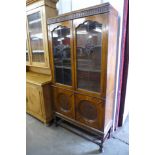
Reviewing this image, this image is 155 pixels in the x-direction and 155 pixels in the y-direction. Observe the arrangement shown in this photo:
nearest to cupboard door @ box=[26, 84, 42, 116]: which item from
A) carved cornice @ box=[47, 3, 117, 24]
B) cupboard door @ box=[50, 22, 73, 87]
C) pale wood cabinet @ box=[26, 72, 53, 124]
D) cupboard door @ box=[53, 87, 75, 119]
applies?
pale wood cabinet @ box=[26, 72, 53, 124]

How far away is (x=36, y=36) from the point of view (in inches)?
94.0

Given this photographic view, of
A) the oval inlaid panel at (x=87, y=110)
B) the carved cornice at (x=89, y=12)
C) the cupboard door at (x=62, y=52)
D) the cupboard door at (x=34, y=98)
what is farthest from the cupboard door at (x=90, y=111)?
the carved cornice at (x=89, y=12)

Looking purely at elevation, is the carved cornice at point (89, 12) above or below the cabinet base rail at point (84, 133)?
above

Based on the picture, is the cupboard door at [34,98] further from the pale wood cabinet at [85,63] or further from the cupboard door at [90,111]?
the cupboard door at [90,111]

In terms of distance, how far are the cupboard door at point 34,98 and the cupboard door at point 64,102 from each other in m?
0.29

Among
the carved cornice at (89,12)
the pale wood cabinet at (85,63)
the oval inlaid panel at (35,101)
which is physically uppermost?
the carved cornice at (89,12)

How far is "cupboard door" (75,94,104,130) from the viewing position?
1650 millimetres

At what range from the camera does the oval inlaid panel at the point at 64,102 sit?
2018 millimetres

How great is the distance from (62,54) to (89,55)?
1.57 feet

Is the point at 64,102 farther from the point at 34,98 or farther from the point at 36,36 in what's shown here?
the point at 36,36

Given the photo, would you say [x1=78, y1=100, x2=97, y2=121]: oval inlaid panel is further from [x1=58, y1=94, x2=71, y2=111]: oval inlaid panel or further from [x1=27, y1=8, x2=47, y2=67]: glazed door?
[x1=27, y1=8, x2=47, y2=67]: glazed door

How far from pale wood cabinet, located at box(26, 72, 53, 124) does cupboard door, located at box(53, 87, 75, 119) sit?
0.16 metres
